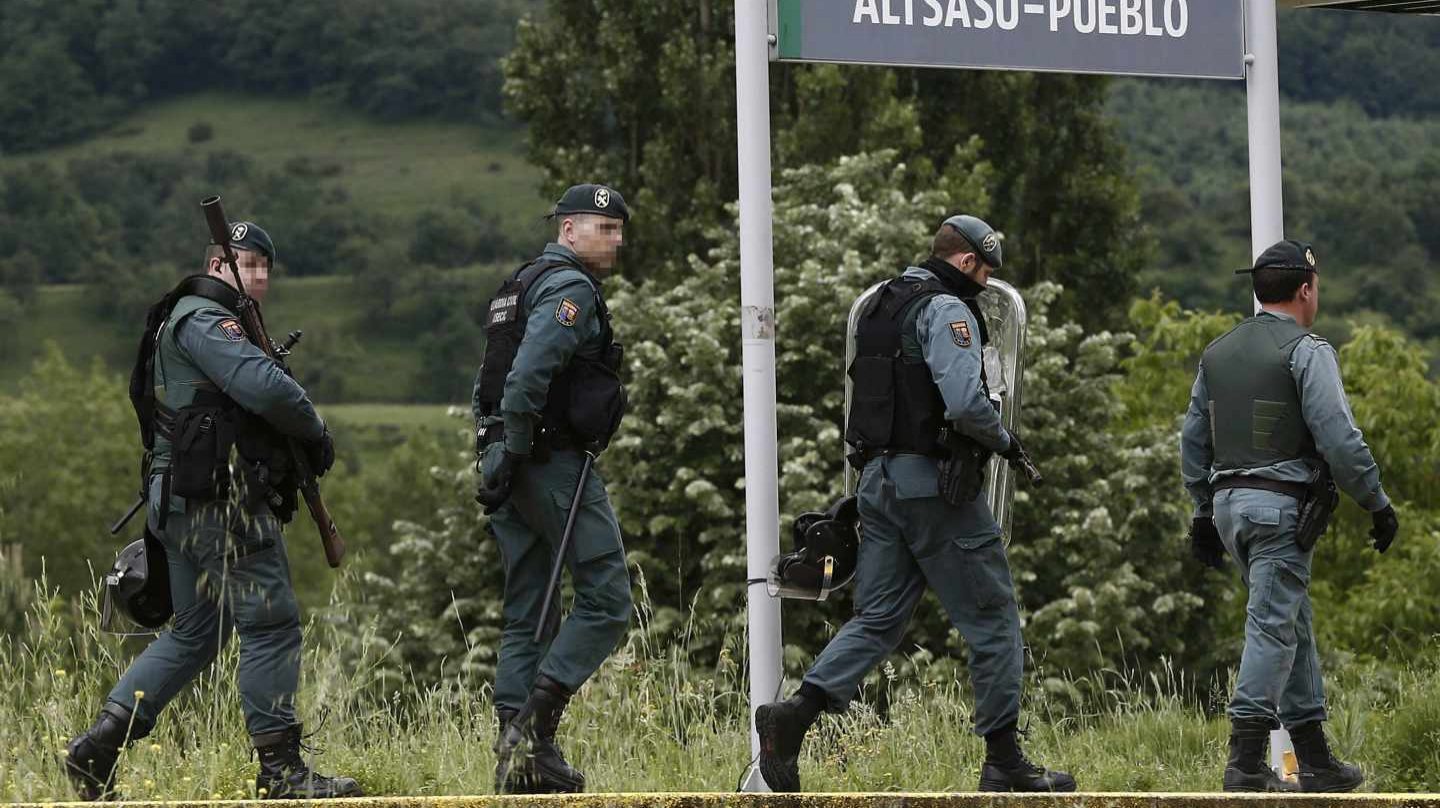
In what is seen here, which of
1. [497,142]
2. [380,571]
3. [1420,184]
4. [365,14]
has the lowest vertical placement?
[380,571]

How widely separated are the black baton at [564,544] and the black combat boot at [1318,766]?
222cm

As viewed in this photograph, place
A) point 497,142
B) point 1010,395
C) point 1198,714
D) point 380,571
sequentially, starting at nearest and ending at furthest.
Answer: point 1010,395 < point 1198,714 < point 380,571 < point 497,142

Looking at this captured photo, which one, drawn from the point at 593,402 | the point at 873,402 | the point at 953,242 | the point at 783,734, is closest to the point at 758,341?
the point at 873,402

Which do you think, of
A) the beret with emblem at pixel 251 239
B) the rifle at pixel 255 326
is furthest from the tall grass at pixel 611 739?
the beret with emblem at pixel 251 239

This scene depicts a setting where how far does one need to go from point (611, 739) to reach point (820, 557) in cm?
95

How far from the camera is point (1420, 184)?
68.6 metres

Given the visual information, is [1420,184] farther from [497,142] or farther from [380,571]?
[497,142]

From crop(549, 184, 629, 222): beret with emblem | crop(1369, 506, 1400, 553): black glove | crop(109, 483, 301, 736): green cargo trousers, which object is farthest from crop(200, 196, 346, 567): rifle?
crop(1369, 506, 1400, 553): black glove

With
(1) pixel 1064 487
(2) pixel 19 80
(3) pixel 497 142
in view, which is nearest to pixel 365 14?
(3) pixel 497 142

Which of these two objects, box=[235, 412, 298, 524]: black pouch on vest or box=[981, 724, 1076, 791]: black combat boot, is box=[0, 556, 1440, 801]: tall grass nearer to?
box=[981, 724, 1076, 791]: black combat boot

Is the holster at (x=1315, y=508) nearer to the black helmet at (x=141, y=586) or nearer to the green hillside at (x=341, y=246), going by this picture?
the black helmet at (x=141, y=586)

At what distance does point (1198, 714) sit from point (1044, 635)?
494 inches

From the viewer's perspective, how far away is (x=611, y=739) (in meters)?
6.28

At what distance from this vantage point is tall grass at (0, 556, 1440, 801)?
5770mm
